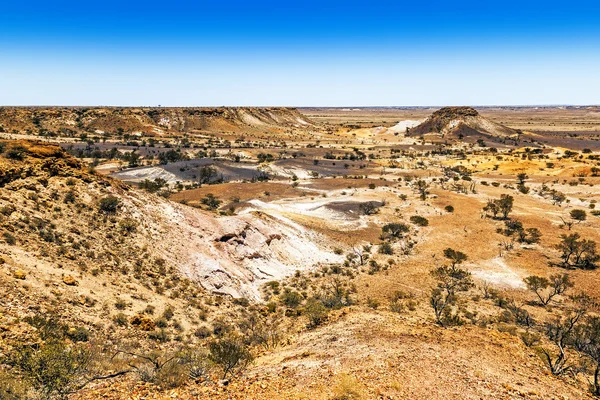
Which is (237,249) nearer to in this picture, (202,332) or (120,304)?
(202,332)

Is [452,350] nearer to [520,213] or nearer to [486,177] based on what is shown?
[520,213]

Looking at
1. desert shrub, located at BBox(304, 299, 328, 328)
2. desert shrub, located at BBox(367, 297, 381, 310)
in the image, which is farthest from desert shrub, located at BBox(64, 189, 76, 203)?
desert shrub, located at BBox(367, 297, 381, 310)

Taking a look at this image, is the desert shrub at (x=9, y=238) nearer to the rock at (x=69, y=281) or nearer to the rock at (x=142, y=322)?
the rock at (x=69, y=281)

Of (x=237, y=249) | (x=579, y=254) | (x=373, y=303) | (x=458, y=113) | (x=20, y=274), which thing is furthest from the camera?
(x=458, y=113)

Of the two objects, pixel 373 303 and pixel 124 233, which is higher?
pixel 124 233

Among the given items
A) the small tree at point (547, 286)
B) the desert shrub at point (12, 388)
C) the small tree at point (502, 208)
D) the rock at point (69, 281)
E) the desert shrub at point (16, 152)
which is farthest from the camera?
the small tree at point (502, 208)

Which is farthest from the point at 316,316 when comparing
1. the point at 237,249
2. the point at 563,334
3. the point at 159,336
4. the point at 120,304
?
the point at 237,249

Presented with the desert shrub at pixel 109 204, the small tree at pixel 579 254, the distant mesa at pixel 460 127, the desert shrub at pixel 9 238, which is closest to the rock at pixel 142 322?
the desert shrub at pixel 9 238
